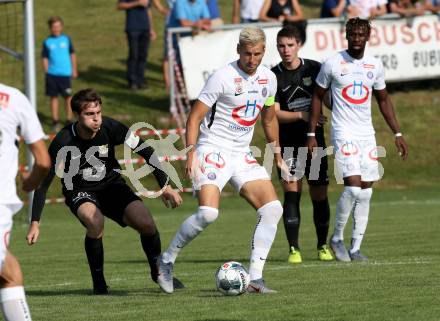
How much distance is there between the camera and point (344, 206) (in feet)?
43.1

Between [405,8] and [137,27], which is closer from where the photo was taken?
[137,27]

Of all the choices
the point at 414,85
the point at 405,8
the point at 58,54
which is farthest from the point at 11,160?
the point at 414,85

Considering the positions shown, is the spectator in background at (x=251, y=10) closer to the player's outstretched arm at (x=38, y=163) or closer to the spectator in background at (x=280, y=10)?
the spectator in background at (x=280, y=10)

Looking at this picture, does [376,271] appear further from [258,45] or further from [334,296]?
[258,45]

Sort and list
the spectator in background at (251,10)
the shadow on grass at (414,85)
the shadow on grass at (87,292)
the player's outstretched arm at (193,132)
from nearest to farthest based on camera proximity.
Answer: the player's outstretched arm at (193,132), the shadow on grass at (87,292), the spectator in background at (251,10), the shadow on grass at (414,85)

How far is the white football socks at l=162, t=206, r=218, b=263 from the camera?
34.3 ft

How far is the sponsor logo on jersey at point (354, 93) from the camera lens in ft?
42.8

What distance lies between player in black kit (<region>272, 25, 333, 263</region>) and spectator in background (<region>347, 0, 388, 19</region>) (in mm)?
11409

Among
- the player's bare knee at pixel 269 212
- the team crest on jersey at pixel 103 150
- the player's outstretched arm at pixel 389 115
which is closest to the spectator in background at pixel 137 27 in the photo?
the player's outstretched arm at pixel 389 115

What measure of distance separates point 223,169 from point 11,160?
367 cm

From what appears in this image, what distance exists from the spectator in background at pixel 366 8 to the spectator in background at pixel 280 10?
108cm

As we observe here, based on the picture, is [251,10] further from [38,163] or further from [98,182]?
[38,163]

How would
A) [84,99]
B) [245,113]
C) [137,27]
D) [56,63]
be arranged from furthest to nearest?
1. [137,27]
2. [56,63]
3. [245,113]
4. [84,99]

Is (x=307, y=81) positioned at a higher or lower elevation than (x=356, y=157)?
higher
